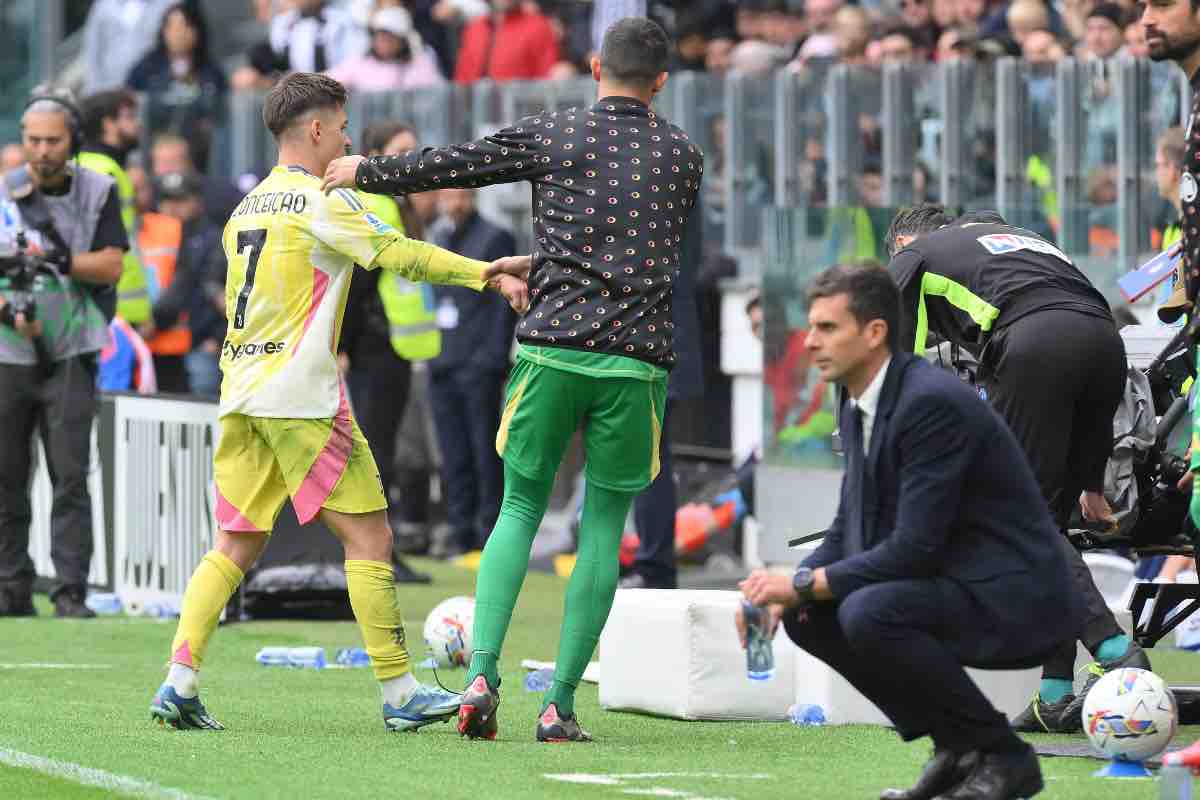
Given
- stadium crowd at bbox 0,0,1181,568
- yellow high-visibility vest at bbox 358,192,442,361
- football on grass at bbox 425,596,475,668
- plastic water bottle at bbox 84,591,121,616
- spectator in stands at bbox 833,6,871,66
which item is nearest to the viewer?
football on grass at bbox 425,596,475,668

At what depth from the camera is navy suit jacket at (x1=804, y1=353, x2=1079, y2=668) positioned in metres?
5.96

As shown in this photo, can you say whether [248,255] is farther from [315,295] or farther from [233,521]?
[233,521]

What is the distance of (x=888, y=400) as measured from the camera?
6.02 metres

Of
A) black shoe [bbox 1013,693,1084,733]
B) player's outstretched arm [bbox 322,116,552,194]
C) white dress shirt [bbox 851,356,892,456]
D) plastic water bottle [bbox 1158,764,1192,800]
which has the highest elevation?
player's outstretched arm [bbox 322,116,552,194]

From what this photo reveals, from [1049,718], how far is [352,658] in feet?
10.4

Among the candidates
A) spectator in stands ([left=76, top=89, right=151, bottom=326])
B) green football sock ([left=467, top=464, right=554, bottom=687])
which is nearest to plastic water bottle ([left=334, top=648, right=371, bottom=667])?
green football sock ([left=467, top=464, right=554, bottom=687])

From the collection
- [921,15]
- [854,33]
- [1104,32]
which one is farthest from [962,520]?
[921,15]

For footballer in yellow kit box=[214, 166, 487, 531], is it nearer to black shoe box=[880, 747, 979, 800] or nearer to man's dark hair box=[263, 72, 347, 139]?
man's dark hair box=[263, 72, 347, 139]

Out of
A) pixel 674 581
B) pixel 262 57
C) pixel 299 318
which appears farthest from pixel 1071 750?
pixel 262 57

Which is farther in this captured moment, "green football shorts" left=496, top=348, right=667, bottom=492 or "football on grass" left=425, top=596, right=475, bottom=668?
"football on grass" left=425, top=596, right=475, bottom=668

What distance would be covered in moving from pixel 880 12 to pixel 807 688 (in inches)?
330

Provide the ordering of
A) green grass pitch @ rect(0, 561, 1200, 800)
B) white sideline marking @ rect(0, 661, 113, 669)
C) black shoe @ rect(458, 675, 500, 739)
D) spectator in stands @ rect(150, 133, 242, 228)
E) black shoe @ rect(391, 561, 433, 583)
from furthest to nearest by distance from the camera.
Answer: spectator in stands @ rect(150, 133, 242, 228), black shoe @ rect(391, 561, 433, 583), white sideline marking @ rect(0, 661, 113, 669), black shoe @ rect(458, 675, 500, 739), green grass pitch @ rect(0, 561, 1200, 800)

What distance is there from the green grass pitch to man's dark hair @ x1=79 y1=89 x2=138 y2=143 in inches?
164

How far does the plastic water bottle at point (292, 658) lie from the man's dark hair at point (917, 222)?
9.90ft
